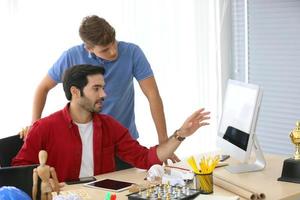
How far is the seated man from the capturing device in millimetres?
2557

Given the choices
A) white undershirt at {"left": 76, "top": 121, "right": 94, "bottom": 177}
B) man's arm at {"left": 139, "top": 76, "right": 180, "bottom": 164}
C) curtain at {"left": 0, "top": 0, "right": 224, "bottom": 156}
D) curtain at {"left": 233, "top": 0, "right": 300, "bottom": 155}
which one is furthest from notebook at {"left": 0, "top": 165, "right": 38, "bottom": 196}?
curtain at {"left": 233, "top": 0, "right": 300, "bottom": 155}

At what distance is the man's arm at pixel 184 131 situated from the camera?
8.39 feet

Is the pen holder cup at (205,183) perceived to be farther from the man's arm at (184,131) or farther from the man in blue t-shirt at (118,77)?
the man in blue t-shirt at (118,77)

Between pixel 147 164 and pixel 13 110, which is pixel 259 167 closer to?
pixel 147 164

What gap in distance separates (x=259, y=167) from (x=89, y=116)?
0.87m

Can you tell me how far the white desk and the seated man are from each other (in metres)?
0.10

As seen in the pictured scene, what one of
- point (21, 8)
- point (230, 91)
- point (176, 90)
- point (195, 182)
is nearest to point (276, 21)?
point (176, 90)

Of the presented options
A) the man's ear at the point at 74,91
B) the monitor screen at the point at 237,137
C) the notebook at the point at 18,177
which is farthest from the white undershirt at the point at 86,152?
the monitor screen at the point at 237,137

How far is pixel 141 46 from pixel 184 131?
1.44 metres

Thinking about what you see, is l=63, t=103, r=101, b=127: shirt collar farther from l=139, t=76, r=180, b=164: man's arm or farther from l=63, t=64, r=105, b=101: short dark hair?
l=139, t=76, r=180, b=164: man's arm

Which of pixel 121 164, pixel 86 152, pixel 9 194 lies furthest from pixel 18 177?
pixel 121 164

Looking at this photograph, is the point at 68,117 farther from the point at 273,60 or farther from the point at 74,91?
the point at 273,60

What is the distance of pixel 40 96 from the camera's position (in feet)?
9.87

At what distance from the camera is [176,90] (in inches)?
164
